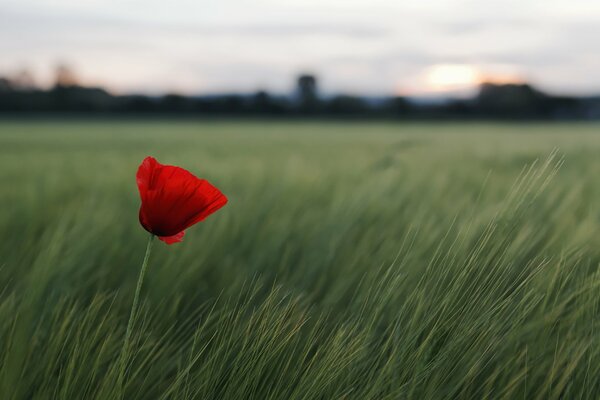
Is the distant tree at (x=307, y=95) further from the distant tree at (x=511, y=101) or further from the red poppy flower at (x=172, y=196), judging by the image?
the red poppy flower at (x=172, y=196)

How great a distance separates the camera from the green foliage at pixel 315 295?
64 cm

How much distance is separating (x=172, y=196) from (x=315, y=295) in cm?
49

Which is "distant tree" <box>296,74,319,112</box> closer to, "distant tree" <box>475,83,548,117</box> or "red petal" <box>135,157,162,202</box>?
"distant tree" <box>475,83,548,117</box>

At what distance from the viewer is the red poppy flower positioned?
0.60 meters

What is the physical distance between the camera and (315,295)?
105cm

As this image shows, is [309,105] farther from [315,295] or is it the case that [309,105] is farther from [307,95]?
[315,295]

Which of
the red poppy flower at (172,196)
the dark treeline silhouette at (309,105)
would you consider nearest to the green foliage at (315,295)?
the red poppy flower at (172,196)

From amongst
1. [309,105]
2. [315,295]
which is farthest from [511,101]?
[315,295]

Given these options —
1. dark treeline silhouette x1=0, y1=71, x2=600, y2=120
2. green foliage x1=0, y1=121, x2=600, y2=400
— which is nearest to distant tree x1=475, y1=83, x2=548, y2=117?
dark treeline silhouette x1=0, y1=71, x2=600, y2=120

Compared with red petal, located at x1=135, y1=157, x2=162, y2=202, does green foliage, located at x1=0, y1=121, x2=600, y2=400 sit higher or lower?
lower

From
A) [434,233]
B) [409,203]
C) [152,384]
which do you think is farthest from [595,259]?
[152,384]

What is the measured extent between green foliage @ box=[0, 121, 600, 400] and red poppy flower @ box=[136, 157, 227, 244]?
11cm

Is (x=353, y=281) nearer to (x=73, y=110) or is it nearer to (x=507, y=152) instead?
(x=507, y=152)

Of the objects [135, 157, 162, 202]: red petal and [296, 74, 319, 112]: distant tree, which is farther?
[296, 74, 319, 112]: distant tree
